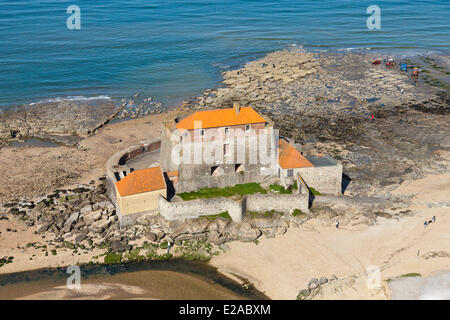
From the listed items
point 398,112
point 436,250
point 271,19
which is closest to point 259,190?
point 436,250

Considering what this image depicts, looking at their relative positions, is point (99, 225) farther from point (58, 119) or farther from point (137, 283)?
point (58, 119)

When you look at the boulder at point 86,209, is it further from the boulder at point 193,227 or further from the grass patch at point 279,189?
the grass patch at point 279,189

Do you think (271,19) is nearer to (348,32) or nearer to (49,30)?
(348,32)

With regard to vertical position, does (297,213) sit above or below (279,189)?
below

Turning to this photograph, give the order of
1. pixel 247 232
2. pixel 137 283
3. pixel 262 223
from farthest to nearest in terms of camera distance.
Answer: pixel 262 223
pixel 247 232
pixel 137 283
